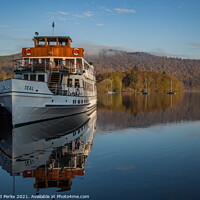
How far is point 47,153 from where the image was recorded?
578 inches

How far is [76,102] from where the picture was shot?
29328mm

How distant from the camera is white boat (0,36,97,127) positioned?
21.3m

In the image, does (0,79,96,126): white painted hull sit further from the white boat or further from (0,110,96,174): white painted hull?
(0,110,96,174): white painted hull

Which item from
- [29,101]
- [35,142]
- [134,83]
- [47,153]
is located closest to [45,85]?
[29,101]

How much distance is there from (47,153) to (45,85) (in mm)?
10106

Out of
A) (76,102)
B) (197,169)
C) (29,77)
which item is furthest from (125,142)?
(29,77)

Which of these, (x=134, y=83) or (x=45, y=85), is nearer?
(x=45, y=85)

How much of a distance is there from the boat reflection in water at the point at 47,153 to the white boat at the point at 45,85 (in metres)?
1.58

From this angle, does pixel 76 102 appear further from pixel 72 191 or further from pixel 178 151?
pixel 72 191

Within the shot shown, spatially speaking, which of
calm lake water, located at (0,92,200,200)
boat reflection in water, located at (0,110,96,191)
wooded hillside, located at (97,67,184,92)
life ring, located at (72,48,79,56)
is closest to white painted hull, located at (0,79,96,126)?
boat reflection in water, located at (0,110,96,191)

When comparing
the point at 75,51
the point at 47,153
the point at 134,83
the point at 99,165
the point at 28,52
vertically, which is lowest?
the point at 99,165

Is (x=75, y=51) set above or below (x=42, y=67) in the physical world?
above

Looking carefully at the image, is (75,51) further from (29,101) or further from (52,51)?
(29,101)

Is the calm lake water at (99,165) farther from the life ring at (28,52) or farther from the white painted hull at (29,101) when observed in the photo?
the life ring at (28,52)
